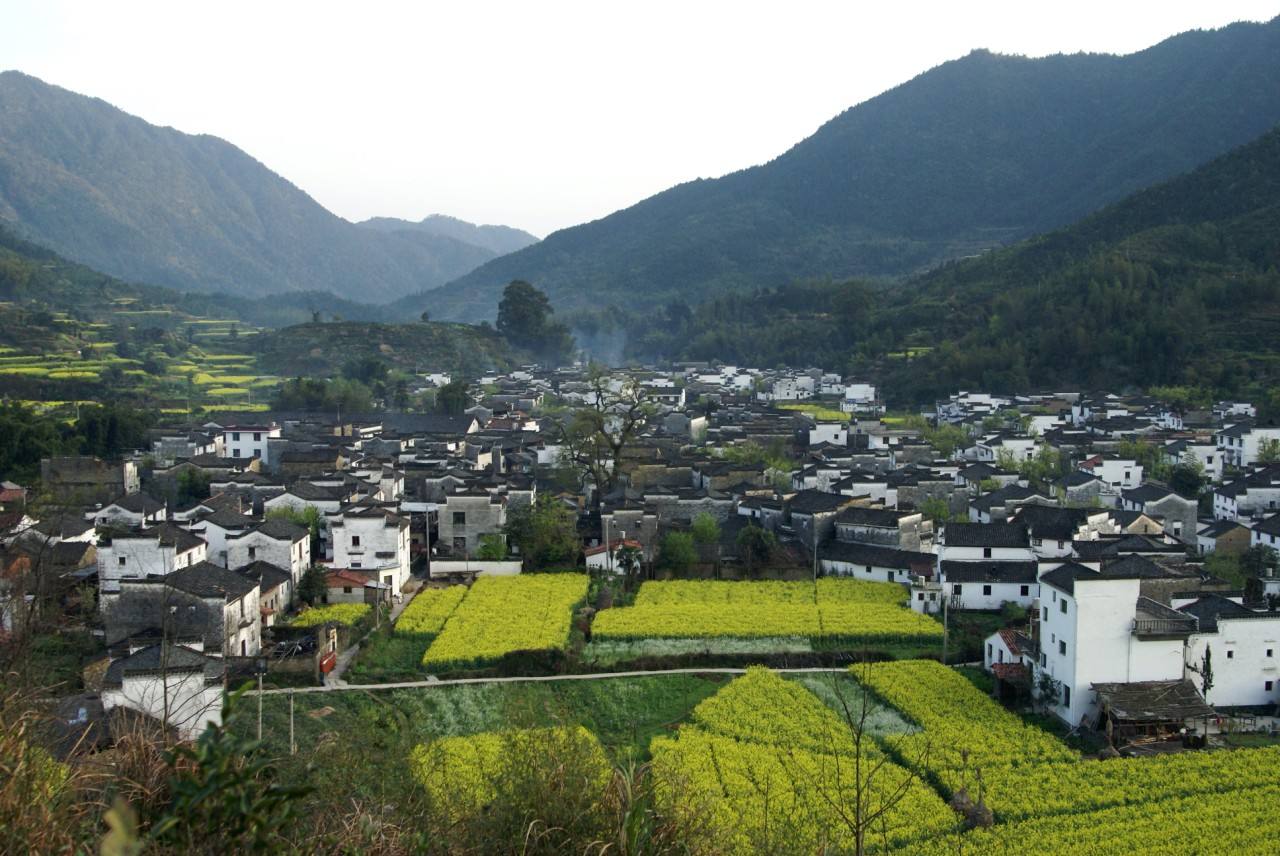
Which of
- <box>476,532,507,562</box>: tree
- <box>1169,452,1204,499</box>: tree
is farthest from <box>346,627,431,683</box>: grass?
<box>1169,452,1204,499</box>: tree

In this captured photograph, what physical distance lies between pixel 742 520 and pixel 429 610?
359 inches

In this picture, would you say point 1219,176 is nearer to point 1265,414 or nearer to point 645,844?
point 1265,414

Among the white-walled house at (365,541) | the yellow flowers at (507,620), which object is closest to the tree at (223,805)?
the yellow flowers at (507,620)

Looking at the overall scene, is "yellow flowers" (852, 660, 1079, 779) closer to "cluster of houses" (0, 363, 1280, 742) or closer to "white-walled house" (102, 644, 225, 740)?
"cluster of houses" (0, 363, 1280, 742)

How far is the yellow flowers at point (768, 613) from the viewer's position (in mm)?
19000

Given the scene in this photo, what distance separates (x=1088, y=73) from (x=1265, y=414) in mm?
119131

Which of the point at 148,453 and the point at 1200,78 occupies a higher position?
the point at 1200,78

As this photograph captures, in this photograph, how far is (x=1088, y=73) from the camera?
143 m

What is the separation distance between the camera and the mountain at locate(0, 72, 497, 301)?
13275 cm

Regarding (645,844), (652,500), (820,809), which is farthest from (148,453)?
(645,844)

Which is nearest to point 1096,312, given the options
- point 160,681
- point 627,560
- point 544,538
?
point 627,560

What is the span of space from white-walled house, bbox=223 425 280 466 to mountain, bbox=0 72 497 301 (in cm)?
9696

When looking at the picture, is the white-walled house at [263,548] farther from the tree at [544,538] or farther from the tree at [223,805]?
the tree at [223,805]

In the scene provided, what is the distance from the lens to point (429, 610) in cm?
2050
